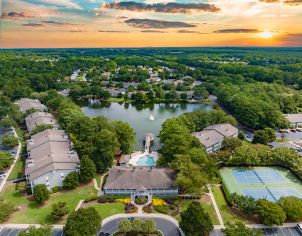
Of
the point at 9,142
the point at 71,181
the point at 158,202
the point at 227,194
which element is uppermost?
the point at 71,181

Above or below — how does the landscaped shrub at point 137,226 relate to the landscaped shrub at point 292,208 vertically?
below

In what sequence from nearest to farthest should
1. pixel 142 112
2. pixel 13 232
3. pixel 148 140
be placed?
pixel 13 232, pixel 148 140, pixel 142 112

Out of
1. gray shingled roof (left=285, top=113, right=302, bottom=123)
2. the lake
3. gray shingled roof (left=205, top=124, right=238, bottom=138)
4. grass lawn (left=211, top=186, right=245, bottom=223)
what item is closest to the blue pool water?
grass lawn (left=211, top=186, right=245, bottom=223)

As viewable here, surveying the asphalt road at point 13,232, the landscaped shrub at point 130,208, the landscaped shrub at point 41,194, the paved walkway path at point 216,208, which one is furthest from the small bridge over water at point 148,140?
the asphalt road at point 13,232

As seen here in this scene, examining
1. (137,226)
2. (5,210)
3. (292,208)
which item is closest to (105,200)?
(137,226)

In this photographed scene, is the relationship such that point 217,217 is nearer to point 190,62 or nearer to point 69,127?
point 69,127

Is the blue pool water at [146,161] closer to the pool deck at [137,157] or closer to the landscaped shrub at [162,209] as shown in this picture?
the pool deck at [137,157]

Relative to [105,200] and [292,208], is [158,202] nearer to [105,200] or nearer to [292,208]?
[105,200]
